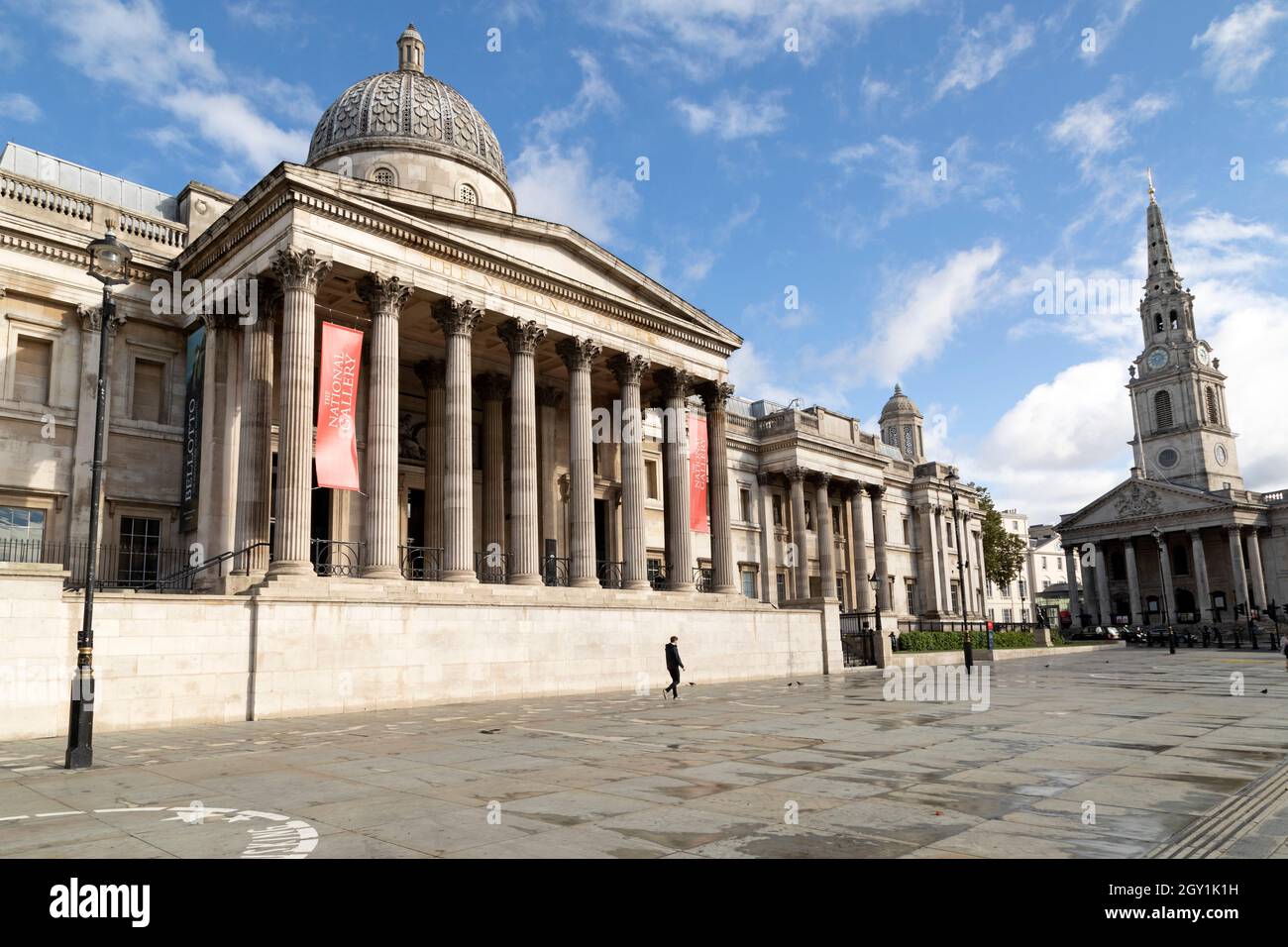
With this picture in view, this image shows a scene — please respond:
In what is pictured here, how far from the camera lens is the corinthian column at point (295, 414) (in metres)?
20.9

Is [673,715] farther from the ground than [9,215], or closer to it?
closer to it

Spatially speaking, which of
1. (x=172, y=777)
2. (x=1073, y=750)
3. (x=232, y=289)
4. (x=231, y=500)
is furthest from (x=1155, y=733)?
(x=232, y=289)

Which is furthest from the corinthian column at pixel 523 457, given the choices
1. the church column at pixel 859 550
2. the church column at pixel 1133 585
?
the church column at pixel 1133 585

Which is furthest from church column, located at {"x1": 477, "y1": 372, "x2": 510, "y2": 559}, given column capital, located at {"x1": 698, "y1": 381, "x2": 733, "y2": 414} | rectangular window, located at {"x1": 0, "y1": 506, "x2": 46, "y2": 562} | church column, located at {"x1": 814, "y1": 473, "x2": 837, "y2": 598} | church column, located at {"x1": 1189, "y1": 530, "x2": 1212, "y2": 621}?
church column, located at {"x1": 1189, "y1": 530, "x2": 1212, "y2": 621}

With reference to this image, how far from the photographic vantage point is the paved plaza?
21.9 ft

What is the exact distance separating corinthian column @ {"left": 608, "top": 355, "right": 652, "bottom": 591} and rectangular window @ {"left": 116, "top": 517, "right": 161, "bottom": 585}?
14.1 m

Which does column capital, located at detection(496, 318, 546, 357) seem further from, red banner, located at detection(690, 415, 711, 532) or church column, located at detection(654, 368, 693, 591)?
red banner, located at detection(690, 415, 711, 532)

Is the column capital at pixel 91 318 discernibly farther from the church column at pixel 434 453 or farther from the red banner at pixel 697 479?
the red banner at pixel 697 479

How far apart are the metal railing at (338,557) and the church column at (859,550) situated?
34.9 meters

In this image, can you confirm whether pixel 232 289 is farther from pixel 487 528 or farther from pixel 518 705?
pixel 518 705

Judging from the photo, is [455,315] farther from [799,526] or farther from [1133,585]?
[1133,585]

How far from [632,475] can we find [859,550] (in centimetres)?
2722

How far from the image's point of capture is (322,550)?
26438 millimetres

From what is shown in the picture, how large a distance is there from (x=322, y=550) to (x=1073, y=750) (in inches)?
841
